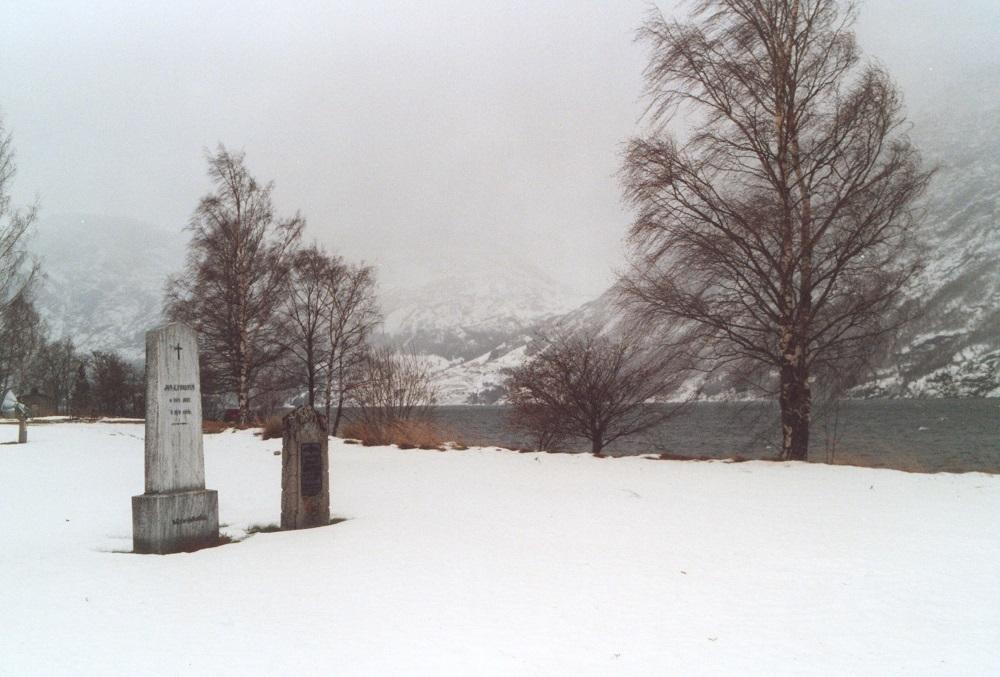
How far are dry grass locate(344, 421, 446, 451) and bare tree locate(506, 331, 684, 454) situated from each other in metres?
2.34

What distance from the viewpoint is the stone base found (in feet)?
19.7

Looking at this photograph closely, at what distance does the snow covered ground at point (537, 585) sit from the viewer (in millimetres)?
3408

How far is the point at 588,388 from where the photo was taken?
51.6ft

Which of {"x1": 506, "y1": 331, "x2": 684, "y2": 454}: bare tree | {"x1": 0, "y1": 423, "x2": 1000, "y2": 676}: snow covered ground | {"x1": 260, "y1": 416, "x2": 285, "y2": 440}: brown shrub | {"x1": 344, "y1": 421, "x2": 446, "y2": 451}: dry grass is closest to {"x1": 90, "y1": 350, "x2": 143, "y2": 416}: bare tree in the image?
{"x1": 260, "y1": 416, "x2": 285, "y2": 440}: brown shrub

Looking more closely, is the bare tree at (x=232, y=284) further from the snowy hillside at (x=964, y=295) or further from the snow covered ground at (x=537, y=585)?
the snowy hillside at (x=964, y=295)

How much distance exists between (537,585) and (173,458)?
156 inches

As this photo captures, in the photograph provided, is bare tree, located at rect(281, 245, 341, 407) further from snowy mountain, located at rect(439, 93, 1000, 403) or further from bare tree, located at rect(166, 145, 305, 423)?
snowy mountain, located at rect(439, 93, 1000, 403)

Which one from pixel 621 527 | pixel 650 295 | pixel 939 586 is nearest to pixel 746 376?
pixel 650 295

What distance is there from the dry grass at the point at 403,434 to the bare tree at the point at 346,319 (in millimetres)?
8766

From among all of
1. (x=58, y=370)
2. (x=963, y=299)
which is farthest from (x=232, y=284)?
(x=963, y=299)

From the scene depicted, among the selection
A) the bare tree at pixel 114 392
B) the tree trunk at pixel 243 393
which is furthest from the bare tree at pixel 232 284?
the bare tree at pixel 114 392

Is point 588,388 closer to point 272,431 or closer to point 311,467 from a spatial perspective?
point 272,431

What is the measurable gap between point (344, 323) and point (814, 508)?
2196 centimetres

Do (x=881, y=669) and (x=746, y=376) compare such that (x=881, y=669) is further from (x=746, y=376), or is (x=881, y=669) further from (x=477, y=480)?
(x=746, y=376)
